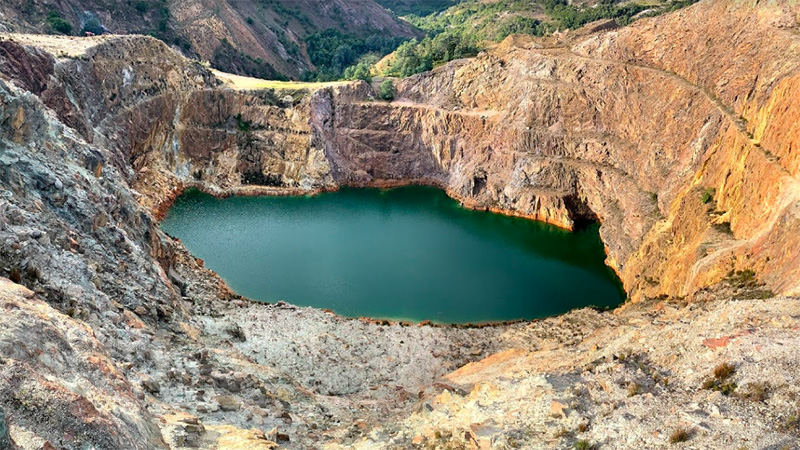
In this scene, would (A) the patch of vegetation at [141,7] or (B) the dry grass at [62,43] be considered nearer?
(B) the dry grass at [62,43]

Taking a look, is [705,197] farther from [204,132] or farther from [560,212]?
[204,132]

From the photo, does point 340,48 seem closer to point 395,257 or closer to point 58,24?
point 58,24

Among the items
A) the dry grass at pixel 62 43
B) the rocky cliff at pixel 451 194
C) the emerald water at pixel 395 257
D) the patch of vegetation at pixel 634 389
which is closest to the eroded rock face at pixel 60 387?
the rocky cliff at pixel 451 194

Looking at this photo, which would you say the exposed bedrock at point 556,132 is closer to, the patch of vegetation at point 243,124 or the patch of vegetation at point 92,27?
the patch of vegetation at point 243,124

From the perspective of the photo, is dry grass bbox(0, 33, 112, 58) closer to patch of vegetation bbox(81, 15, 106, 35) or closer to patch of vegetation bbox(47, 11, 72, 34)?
patch of vegetation bbox(47, 11, 72, 34)

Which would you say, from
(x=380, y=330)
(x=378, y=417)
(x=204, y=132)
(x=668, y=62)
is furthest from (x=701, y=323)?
(x=204, y=132)

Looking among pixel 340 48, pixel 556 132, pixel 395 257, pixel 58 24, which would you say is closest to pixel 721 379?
pixel 395 257
